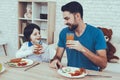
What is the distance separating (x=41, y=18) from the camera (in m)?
3.51

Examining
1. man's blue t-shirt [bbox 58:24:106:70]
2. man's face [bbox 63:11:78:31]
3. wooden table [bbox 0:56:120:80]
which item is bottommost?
wooden table [bbox 0:56:120:80]

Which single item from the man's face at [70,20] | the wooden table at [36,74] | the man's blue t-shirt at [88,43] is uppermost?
the man's face at [70,20]

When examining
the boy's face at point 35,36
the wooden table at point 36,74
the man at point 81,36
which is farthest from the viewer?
the boy's face at point 35,36

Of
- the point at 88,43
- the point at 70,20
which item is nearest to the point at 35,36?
the point at 70,20

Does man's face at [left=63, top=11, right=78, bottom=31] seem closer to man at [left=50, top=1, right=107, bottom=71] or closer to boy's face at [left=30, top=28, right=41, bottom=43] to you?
man at [left=50, top=1, right=107, bottom=71]

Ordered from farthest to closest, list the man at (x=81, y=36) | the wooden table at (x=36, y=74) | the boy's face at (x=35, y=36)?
the boy's face at (x=35, y=36) < the man at (x=81, y=36) < the wooden table at (x=36, y=74)

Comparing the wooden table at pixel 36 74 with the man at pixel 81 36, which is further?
the man at pixel 81 36

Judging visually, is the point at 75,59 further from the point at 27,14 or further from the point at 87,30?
the point at 27,14

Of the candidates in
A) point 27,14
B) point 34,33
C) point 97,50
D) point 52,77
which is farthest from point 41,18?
point 52,77

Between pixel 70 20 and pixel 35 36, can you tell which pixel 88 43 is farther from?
pixel 35 36

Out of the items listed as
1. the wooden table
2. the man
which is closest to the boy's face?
the man

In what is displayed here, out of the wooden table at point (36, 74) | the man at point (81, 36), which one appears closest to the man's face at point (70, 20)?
the man at point (81, 36)

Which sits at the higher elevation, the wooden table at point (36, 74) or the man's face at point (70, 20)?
the man's face at point (70, 20)

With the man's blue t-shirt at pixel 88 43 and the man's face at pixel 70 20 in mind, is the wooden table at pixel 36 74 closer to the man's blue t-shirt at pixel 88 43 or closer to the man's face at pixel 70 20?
the man's blue t-shirt at pixel 88 43
